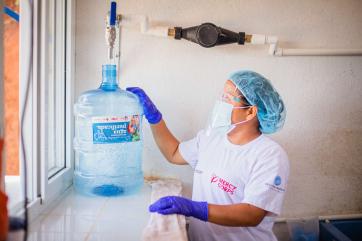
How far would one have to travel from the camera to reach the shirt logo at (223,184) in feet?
3.60

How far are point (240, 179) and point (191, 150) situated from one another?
0.94 ft

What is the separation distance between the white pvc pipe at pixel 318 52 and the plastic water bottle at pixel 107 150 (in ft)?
2.44

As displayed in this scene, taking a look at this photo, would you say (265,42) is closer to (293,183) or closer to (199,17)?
(199,17)

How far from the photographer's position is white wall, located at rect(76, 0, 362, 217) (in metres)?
1.34

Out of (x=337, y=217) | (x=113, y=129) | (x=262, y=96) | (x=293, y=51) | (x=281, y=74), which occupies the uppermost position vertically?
(x=293, y=51)

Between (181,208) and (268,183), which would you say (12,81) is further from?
(268,183)

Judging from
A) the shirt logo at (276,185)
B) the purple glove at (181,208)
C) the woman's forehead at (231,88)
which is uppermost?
the woman's forehead at (231,88)

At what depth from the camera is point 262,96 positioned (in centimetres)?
111

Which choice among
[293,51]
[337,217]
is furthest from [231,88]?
[337,217]

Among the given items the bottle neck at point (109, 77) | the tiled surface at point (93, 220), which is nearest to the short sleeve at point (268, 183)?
the tiled surface at point (93, 220)

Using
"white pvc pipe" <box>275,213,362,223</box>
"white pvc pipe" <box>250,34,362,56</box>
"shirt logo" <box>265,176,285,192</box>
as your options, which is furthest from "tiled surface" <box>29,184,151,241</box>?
"white pvc pipe" <box>250,34,362,56</box>

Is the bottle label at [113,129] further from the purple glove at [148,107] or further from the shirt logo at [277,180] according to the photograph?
the shirt logo at [277,180]

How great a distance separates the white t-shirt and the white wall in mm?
252

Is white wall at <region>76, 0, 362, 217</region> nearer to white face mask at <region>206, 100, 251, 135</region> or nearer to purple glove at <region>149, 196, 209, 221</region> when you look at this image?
white face mask at <region>206, 100, 251, 135</region>
